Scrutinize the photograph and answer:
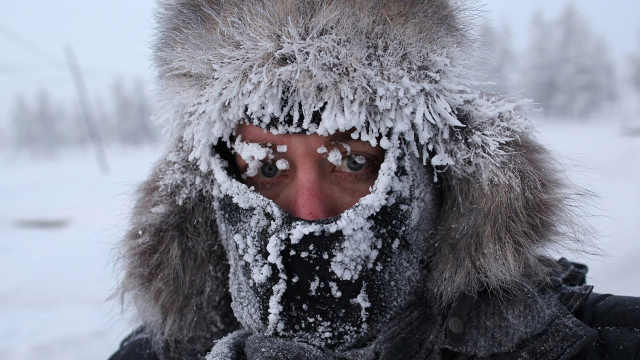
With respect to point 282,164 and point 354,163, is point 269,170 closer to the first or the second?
point 282,164

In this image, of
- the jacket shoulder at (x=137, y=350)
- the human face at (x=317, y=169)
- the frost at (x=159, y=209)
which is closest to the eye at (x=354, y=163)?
the human face at (x=317, y=169)

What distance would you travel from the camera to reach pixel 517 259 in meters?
1.15

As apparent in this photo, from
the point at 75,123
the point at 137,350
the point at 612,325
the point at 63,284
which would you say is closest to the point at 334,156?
the point at 612,325

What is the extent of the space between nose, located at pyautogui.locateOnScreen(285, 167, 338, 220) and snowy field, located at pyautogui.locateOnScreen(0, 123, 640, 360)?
2.15 ft

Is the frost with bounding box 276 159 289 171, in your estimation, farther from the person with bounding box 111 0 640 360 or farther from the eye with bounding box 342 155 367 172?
the eye with bounding box 342 155 367 172

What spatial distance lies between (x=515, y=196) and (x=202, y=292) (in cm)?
103

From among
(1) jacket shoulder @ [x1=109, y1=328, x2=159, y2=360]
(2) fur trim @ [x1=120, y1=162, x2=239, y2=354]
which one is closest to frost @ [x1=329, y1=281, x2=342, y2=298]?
(2) fur trim @ [x1=120, y1=162, x2=239, y2=354]

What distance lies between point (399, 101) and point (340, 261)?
0.44 metres

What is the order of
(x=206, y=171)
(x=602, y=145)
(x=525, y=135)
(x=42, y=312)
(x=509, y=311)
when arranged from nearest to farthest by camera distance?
(x=509, y=311), (x=525, y=135), (x=206, y=171), (x=42, y=312), (x=602, y=145)

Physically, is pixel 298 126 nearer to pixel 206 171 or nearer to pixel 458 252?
pixel 206 171

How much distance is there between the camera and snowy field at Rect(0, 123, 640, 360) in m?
3.30

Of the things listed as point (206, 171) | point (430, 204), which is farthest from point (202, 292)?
point (430, 204)

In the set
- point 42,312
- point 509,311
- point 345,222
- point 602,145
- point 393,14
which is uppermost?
point 602,145

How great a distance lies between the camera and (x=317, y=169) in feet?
3.96
